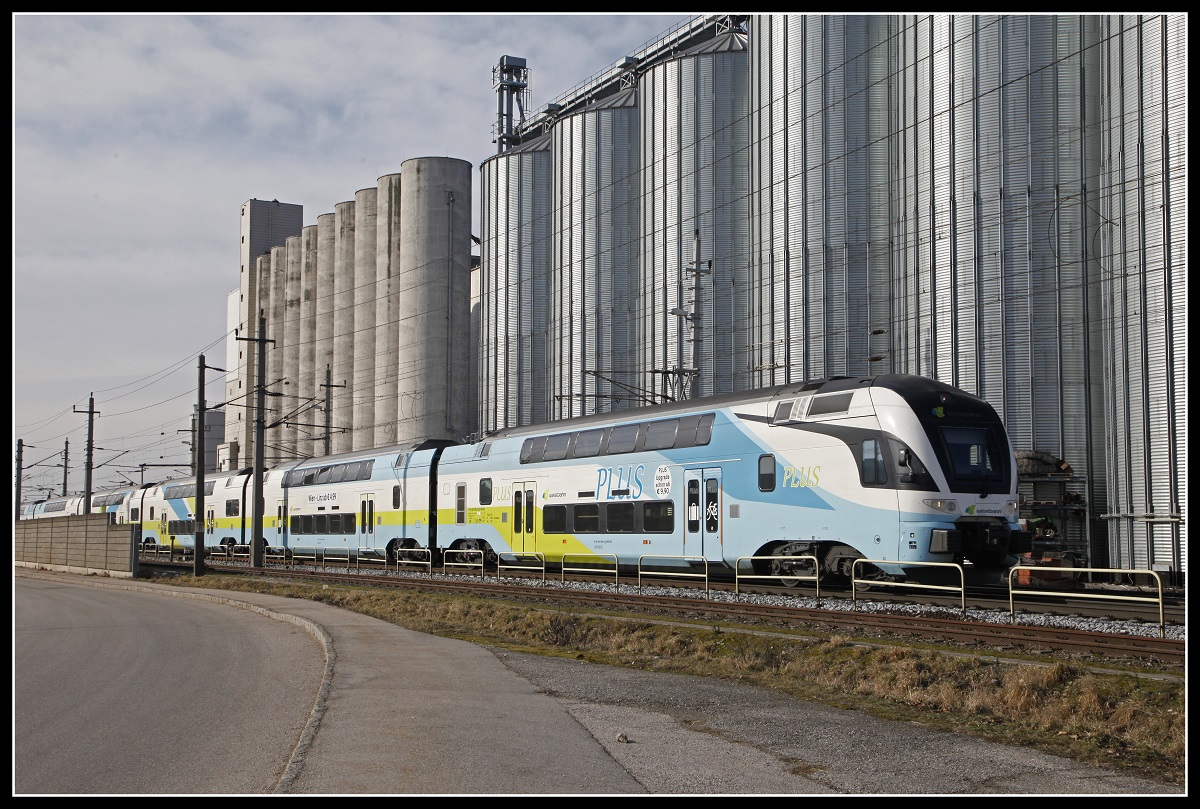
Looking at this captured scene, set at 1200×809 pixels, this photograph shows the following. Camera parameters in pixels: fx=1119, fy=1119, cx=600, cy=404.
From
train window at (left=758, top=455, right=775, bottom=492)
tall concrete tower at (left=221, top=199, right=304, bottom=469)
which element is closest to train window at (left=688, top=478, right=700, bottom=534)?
train window at (left=758, top=455, right=775, bottom=492)

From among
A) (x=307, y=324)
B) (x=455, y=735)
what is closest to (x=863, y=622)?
(x=455, y=735)

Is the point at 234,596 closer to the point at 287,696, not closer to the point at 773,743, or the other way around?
the point at 287,696

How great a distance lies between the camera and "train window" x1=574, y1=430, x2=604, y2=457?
26.9 m

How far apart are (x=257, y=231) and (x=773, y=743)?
98323mm

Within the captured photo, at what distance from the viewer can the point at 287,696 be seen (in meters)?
12.8

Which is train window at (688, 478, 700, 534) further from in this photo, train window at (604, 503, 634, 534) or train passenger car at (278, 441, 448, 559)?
train passenger car at (278, 441, 448, 559)

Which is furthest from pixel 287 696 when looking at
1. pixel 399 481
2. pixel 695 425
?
pixel 399 481

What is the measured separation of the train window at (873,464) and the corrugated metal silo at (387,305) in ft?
174

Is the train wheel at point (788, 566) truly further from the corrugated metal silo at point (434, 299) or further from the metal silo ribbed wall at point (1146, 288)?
the corrugated metal silo at point (434, 299)

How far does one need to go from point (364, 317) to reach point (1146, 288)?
180 ft

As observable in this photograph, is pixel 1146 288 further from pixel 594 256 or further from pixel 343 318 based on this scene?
pixel 343 318

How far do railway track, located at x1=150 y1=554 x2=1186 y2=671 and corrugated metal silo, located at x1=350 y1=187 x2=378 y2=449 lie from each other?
1920 inches

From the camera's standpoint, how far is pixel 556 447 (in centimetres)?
2825

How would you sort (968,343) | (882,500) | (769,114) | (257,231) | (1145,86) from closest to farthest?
(882,500), (1145,86), (968,343), (769,114), (257,231)
